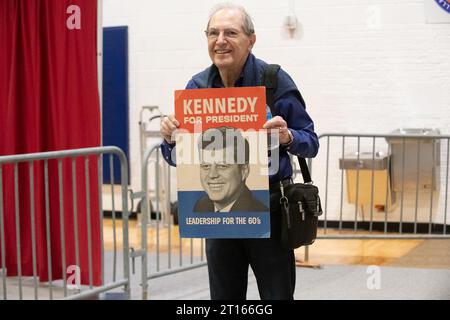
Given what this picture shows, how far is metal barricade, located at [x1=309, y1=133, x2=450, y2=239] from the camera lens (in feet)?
22.1

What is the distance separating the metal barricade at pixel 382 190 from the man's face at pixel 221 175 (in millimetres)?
4146

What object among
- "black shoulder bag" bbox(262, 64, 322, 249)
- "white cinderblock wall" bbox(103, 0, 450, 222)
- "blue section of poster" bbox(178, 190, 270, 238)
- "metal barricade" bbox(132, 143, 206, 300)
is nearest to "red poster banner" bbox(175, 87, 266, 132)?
"black shoulder bag" bbox(262, 64, 322, 249)

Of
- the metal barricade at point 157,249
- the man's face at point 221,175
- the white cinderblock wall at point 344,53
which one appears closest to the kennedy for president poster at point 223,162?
the man's face at point 221,175

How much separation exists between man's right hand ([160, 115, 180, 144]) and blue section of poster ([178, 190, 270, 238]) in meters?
0.19

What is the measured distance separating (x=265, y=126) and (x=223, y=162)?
18 cm

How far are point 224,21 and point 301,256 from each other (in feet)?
13.2

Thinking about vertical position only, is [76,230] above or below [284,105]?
below

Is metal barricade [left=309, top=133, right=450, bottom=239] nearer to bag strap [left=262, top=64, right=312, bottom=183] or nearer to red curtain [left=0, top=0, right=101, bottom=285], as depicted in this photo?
red curtain [left=0, top=0, right=101, bottom=285]

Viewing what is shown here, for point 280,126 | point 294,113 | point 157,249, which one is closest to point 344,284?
point 157,249

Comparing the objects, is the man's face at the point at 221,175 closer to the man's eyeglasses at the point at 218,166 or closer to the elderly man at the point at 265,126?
the man's eyeglasses at the point at 218,166

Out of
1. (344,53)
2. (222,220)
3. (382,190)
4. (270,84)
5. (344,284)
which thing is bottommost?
(344,284)

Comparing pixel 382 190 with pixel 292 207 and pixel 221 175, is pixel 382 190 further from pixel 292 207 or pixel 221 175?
pixel 221 175

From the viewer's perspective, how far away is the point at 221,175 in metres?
2.39

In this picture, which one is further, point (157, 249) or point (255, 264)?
point (157, 249)
